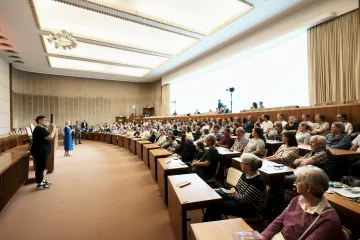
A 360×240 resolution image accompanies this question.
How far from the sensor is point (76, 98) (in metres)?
17.5

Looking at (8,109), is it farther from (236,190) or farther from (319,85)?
(319,85)

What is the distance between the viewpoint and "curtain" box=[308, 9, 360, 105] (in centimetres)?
601

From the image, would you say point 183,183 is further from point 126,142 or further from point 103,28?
point 103,28

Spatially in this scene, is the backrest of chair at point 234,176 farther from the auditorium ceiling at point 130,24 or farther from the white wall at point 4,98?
the white wall at point 4,98

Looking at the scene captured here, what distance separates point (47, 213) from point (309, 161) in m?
3.94

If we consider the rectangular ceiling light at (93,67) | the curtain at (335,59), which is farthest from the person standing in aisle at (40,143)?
the rectangular ceiling light at (93,67)

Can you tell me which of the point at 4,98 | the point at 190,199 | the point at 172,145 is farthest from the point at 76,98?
the point at 190,199

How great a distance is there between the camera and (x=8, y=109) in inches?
472

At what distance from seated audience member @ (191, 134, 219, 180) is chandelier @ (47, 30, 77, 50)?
7.28m

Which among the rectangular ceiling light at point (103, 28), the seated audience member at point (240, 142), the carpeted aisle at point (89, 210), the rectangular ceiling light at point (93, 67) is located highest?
the rectangular ceiling light at point (103, 28)

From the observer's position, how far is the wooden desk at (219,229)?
136 cm

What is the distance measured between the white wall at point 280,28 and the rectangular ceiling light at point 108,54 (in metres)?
2.91

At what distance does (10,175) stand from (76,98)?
1558 centimetres

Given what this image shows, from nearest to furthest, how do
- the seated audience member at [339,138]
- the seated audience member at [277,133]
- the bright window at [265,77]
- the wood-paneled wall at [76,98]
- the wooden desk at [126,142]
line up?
the seated audience member at [339,138] < the seated audience member at [277,133] < the bright window at [265,77] < the wooden desk at [126,142] < the wood-paneled wall at [76,98]
